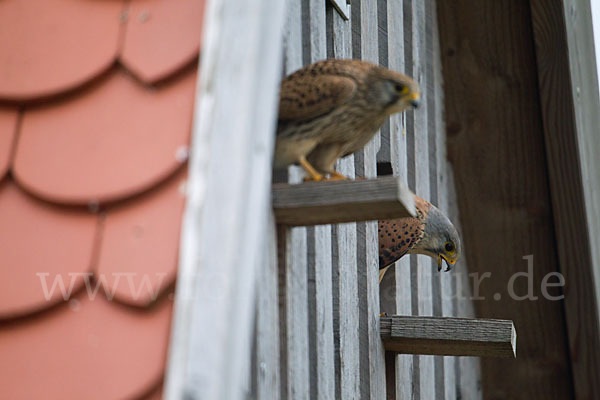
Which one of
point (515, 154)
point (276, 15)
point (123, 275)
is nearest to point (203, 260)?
point (123, 275)

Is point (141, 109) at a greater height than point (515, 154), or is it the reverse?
point (515, 154)

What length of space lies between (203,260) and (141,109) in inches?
10.3

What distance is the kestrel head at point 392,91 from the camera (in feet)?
5.68

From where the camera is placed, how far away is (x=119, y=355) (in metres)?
1.06

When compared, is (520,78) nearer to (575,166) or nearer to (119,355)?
(575,166)

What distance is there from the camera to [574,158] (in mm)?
3814

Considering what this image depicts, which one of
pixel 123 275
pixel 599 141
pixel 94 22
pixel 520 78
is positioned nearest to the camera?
pixel 123 275

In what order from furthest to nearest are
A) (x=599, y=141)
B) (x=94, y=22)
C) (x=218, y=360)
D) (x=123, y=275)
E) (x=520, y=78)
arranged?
(x=520, y=78), (x=599, y=141), (x=94, y=22), (x=123, y=275), (x=218, y=360)

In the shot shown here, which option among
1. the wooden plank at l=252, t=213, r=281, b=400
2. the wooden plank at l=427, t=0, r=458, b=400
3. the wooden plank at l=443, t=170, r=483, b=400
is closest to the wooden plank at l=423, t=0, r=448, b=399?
the wooden plank at l=427, t=0, r=458, b=400

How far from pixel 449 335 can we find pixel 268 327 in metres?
1.19

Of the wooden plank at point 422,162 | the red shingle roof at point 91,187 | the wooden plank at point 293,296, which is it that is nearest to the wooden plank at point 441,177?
the wooden plank at point 422,162

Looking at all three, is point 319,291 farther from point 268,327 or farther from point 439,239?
point 439,239

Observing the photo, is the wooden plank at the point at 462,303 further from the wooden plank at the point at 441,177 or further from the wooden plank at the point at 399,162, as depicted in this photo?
the wooden plank at the point at 399,162

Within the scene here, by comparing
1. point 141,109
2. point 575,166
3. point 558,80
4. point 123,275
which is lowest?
point 123,275
